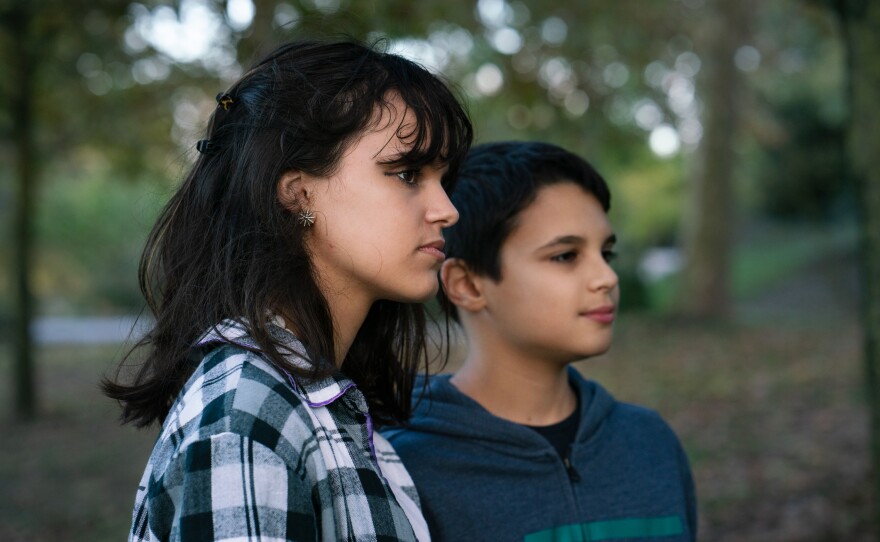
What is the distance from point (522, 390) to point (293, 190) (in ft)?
3.24

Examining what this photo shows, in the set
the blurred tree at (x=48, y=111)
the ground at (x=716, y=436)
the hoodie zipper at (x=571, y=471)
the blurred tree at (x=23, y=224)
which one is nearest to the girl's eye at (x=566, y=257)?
the hoodie zipper at (x=571, y=471)

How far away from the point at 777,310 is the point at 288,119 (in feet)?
63.4

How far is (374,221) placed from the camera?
1586 mm

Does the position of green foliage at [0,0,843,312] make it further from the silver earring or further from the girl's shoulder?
the girl's shoulder

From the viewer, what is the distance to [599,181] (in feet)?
8.01

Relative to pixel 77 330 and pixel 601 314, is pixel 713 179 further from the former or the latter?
pixel 77 330

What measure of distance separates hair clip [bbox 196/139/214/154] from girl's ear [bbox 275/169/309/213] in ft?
0.66

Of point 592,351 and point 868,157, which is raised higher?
point 868,157

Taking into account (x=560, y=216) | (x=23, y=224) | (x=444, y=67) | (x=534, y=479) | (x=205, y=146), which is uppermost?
(x=444, y=67)

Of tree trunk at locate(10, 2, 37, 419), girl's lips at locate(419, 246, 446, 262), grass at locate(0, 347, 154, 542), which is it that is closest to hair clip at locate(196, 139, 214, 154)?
girl's lips at locate(419, 246, 446, 262)

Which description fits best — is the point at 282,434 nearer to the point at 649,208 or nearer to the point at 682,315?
the point at 682,315

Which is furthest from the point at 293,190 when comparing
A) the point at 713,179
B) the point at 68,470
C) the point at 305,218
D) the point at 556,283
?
the point at 713,179

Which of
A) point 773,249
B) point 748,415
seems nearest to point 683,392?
point 748,415

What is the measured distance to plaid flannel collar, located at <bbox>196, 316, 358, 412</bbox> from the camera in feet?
4.62
